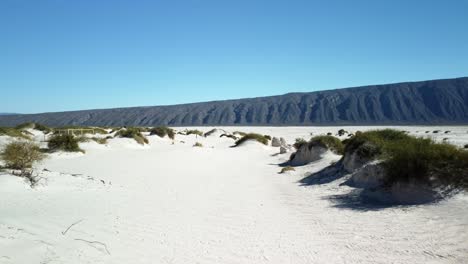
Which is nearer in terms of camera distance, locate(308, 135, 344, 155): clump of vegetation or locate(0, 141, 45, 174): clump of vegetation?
locate(0, 141, 45, 174): clump of vegetation

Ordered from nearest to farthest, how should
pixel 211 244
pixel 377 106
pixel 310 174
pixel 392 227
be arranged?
pixel 211 244 < pixel 392 227 < pixel 310 174 < pixel 377 106

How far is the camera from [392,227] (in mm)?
6516

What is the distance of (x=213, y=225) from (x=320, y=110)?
321ft

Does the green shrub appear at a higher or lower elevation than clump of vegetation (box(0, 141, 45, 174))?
higher

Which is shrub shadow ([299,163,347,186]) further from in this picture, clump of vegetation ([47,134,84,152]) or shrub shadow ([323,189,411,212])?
clump of vegetation ([47,134,84,152])

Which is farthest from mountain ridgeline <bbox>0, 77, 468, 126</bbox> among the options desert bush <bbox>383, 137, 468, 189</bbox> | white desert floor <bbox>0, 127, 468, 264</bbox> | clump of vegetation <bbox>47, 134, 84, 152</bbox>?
white desert floor <bbox>0, 127, 468, 264</bbox>

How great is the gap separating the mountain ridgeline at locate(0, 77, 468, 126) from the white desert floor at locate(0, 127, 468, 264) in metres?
80.0

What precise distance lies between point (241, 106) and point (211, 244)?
4473 inches

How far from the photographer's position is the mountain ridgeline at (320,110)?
291 ft

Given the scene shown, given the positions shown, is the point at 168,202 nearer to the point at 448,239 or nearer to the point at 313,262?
the point at 313,262

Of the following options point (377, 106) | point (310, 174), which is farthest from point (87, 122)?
point (310, 174)

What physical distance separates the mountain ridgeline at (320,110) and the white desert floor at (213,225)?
80.0 metres

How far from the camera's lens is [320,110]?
333 ft

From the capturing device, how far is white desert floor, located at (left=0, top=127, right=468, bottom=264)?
5.24 meters
